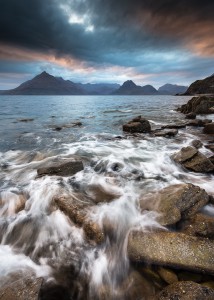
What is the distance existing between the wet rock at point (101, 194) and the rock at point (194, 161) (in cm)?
369

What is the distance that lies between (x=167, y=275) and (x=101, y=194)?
3.53 metres

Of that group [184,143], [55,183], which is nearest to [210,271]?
[55,183]

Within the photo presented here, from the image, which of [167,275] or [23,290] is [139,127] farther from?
[23,290]

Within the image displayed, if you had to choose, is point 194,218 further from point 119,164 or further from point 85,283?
point 119,164

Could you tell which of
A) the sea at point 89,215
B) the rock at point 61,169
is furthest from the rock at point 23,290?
the rock at point 61,169

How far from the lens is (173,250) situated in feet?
13.4

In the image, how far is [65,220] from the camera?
5.56m

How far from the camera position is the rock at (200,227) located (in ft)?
15.0

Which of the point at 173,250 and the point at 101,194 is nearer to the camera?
the point at 173,250

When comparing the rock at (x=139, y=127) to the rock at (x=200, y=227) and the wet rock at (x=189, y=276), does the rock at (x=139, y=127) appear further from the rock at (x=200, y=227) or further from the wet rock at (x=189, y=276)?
the wet rock at (x=189, y=276)

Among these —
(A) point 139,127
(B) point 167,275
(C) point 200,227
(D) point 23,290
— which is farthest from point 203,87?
(D) point 23,290

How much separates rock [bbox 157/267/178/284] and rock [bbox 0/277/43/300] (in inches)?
86.8

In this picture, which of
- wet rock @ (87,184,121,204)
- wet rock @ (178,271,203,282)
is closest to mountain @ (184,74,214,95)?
wet rock @ (87,184,121,204)

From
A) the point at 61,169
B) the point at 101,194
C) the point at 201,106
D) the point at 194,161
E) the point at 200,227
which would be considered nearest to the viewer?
the point at 200,227
